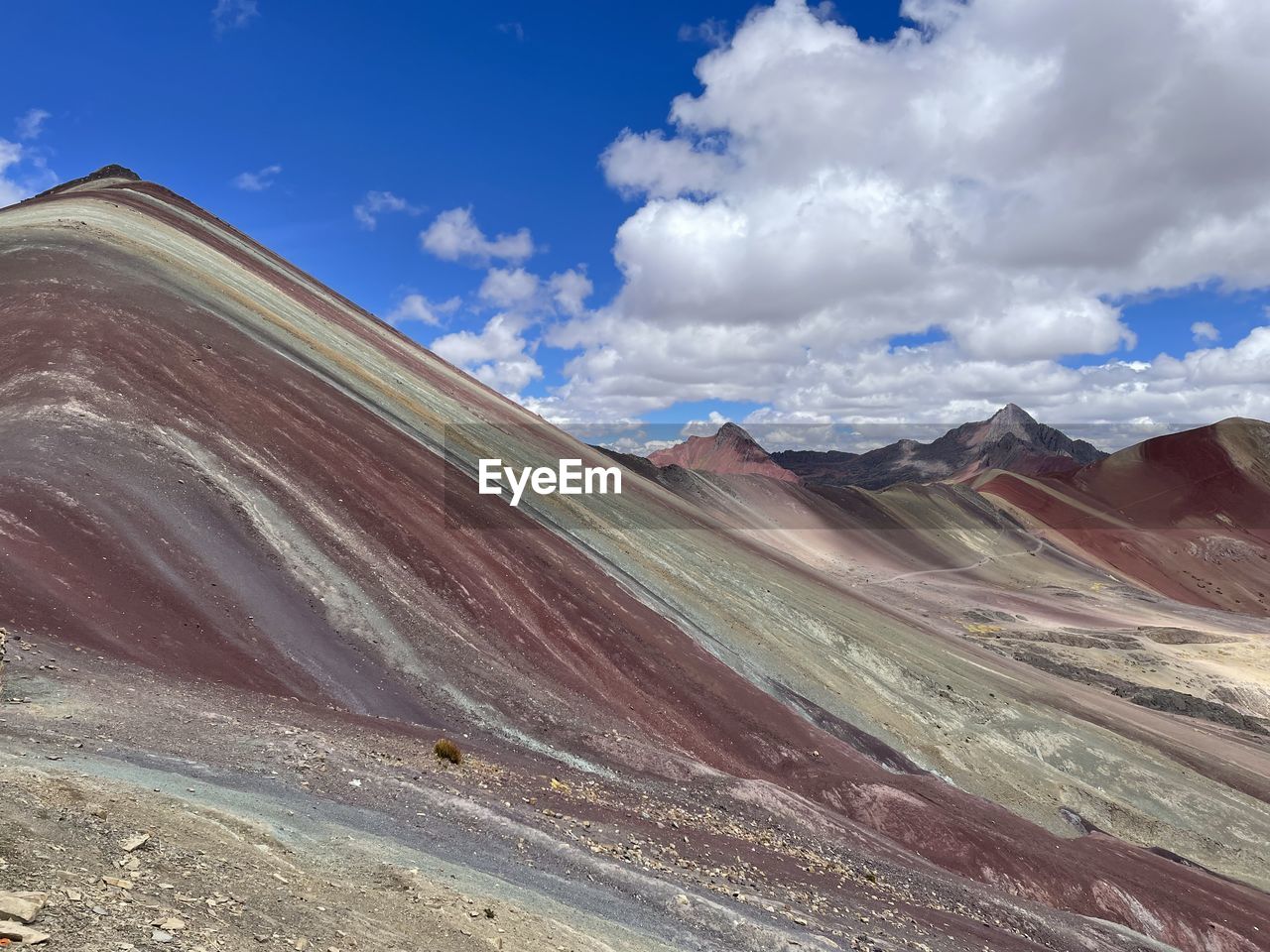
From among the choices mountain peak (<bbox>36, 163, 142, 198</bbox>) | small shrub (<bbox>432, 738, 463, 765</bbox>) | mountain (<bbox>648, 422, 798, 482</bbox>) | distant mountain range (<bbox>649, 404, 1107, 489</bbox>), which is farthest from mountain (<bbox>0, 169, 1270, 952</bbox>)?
distant mountain range (<bbox>649, 404, 1107, 489</bbox>)

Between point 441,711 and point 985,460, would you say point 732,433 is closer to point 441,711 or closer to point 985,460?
point 985,460

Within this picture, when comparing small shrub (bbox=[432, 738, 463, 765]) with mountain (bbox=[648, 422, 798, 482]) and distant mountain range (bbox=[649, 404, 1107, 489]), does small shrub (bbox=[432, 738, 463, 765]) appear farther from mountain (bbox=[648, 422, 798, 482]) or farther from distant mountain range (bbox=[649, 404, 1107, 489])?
distant mountain range (bbox=[649, 404, 1107, 489])

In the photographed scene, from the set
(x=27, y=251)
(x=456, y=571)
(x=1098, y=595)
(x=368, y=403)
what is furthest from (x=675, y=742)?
(x=1098, y=595)

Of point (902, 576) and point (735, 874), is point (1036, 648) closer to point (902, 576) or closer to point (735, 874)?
point (902, 576)

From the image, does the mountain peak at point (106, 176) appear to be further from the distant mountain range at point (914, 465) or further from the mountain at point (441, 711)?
the distant mountain range at point (914, 465)

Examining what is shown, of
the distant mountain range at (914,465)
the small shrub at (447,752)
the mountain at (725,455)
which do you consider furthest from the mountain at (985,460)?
the small shrub at (447,752)

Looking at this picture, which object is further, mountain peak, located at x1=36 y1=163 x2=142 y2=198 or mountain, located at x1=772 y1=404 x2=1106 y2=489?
mountain, located at x1=772 y1=404 x2=1106 y2=489
